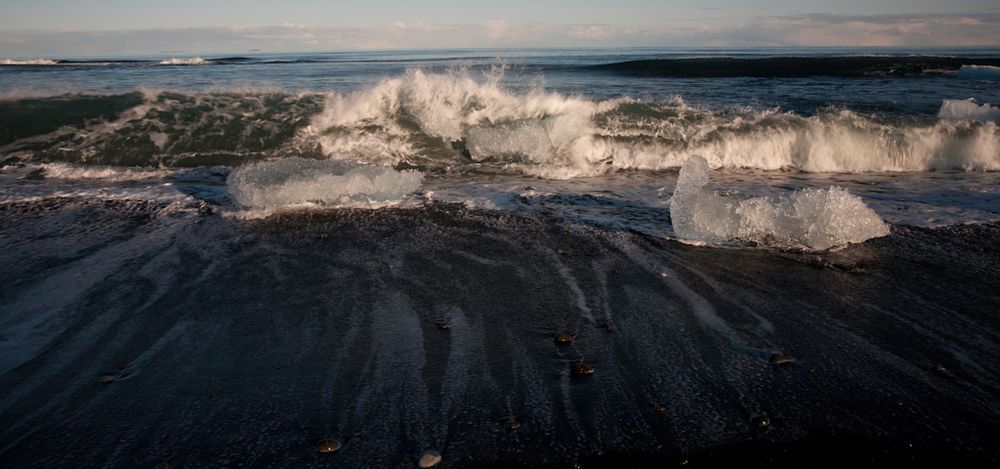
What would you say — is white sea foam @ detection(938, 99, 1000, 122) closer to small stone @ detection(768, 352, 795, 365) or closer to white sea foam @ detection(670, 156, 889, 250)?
white sea foam @ detection(670, 156, 889, 250)

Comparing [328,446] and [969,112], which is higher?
[969,112]

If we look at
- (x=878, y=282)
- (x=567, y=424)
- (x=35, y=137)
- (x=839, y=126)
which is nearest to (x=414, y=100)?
(x=35, y=137)

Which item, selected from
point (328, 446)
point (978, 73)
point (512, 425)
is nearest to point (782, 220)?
point (512, 425)

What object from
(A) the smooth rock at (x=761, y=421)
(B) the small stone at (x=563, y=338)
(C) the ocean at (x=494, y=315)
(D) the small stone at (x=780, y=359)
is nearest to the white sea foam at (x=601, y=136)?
(C) the ocean at (x=494, y=315)

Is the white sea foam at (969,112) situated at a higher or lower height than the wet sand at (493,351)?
higher

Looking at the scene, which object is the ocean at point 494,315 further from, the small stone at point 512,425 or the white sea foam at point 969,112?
the white sea foam at point 969,112

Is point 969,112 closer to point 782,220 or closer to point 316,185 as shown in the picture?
point 782,220

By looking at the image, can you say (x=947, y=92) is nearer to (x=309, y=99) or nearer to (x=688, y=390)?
(x=309, y=99)
